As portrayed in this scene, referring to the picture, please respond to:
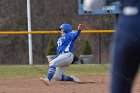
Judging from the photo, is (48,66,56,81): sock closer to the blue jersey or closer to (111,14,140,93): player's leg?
the blue jersey

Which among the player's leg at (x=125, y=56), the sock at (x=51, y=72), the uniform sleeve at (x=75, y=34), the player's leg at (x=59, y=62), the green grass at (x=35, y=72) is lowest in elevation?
the green grass at (x=35, y=72)

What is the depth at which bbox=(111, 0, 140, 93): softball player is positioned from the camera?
3398mm

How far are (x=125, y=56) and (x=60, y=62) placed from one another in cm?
841

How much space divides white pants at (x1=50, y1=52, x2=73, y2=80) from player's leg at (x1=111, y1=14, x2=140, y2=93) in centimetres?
822

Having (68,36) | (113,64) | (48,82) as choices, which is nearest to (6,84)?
(48,82)

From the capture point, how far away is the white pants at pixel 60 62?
462 inches

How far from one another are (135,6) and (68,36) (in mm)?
8728

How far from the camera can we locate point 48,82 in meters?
11.6

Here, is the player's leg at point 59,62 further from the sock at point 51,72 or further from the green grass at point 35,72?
the green grass at point 35,72

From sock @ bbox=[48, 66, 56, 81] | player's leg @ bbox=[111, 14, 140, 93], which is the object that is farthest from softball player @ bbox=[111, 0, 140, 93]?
sock @ bbox=[48, 66, 56, 81]

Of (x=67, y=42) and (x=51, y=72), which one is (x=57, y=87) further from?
(x=67, y=42)

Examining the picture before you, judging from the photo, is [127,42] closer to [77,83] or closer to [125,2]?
[125,2]

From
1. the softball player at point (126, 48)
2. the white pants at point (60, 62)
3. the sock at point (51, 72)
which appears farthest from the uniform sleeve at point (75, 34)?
the softball player at point (126, 48)

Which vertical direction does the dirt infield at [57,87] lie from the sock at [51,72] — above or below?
below
